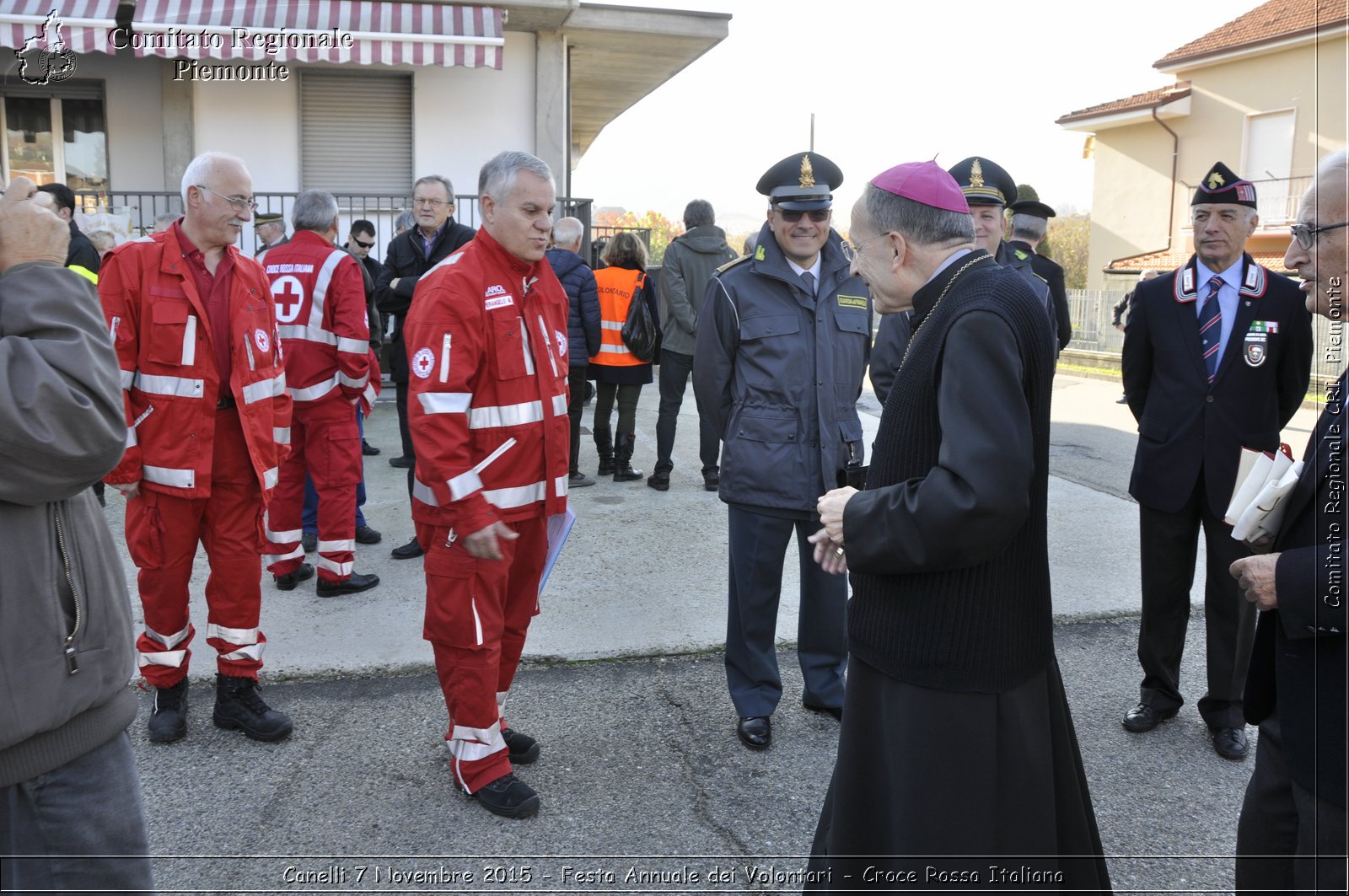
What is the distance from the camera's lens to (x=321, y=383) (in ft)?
19.0

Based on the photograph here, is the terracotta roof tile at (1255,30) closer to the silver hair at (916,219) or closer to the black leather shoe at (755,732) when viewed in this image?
the black leather shoe at (755,732)

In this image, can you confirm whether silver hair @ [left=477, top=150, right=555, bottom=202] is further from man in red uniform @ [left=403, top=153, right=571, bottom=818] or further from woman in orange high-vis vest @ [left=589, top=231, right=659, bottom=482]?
woman in orange high-vis vest @ [left=589, top=231, right=659, bottom=482]

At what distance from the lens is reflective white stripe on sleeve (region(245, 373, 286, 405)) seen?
13.4 ft

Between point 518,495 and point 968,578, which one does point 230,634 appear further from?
point 968,578

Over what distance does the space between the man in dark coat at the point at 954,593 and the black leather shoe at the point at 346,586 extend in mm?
3930

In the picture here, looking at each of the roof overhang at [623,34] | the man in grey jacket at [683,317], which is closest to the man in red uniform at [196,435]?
the man in grey jacket at [683,317]

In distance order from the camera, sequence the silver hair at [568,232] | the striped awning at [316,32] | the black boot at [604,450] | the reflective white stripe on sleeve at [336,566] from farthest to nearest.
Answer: the striped awning at [316,32] → the black boot at [604,450] → the silver hair at [568,232] → the reflective white stripe on sleeve at [336,566]

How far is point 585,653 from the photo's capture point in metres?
4.94

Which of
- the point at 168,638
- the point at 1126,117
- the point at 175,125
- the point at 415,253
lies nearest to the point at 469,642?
the point at 168,638

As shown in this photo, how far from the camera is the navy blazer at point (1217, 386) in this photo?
13.5 ft

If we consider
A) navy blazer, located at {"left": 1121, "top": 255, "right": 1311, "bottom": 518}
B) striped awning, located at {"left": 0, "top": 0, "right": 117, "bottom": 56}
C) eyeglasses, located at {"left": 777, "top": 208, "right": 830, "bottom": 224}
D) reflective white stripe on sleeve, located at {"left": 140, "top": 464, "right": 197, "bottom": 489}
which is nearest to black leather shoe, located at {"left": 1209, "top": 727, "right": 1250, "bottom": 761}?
navy blazer, located at {"left": 1121, "top": 255, "right": 1311, "bottom": 518}

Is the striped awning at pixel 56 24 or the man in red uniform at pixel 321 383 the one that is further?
the striped awning at pixel 56 24

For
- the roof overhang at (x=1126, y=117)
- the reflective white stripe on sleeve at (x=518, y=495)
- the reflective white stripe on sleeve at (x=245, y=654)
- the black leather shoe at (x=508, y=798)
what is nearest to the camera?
the black leather shoe at (x=508, y=798)

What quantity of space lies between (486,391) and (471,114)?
10403mm
